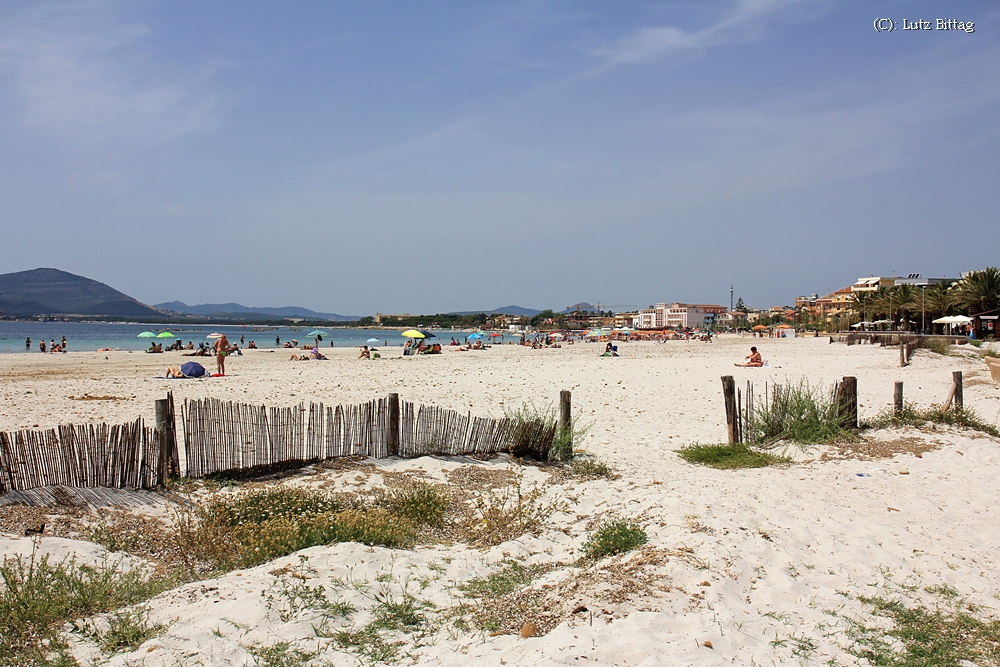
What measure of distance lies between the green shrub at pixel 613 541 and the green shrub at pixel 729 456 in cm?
396

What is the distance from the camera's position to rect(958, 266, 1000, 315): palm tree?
48906mm

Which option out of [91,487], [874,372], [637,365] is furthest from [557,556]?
[637,365]

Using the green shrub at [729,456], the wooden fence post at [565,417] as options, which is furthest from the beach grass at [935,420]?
the wooden fence post at [565,417]

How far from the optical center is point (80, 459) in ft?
22.0

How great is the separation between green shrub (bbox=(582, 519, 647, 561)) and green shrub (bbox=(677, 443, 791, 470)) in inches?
156

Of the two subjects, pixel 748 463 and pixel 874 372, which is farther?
pixel 874 372

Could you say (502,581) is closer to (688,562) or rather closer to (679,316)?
(688,562)

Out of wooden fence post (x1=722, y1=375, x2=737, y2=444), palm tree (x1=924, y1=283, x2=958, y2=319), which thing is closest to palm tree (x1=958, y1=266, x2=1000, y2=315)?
palm tree (x1=924, y1=283, x2=958, y2=319)

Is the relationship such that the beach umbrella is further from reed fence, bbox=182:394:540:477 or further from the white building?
the white building

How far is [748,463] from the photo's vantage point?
9141mm

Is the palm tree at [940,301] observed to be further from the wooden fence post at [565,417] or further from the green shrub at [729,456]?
the wooden fence post at [565,417]

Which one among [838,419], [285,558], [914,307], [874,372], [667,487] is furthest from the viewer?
[914,307]

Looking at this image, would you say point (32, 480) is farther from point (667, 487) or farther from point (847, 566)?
point (847, 566)

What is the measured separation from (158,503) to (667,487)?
545cm
